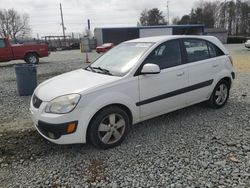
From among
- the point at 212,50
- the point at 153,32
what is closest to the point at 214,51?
the point at 212,50

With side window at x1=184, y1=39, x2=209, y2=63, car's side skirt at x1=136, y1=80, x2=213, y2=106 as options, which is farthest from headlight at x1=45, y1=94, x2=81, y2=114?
side window at x1=184, y1=39, x2=209, y2=63

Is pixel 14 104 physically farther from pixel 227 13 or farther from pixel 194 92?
pixel 227 13

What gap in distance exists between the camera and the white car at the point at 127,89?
3.20 meters

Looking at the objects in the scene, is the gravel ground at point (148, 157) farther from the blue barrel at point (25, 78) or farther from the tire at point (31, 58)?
the tire at point (31, 58)

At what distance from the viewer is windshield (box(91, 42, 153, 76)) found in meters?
3.78

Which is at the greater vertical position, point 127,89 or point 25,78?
point 127,89

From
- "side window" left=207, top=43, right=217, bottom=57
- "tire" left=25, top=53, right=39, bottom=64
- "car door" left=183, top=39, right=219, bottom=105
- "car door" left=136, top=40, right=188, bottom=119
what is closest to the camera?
Result: "car door" left=136, top=40, right=188, bottom=119

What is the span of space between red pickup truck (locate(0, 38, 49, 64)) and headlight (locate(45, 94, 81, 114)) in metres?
13.3

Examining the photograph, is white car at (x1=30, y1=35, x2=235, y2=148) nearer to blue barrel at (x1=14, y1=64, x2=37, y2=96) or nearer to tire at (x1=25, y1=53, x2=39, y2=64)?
blue barrel at (x1=14, y1=64, x2=37, y2=96)

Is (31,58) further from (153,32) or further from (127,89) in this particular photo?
(153,32)

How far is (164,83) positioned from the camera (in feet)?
13.0

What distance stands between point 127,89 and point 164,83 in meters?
0.77

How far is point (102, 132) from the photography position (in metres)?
3.46

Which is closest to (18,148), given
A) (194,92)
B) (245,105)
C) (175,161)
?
(175,161)
